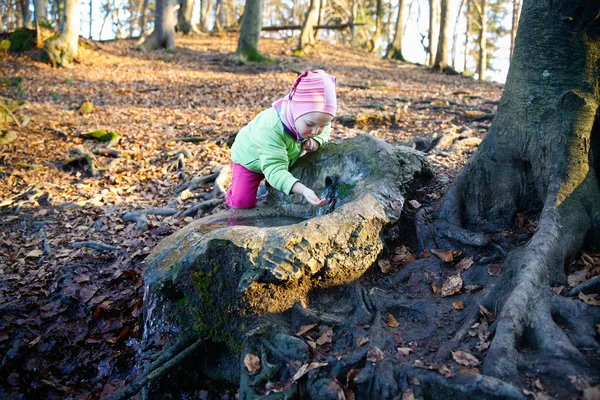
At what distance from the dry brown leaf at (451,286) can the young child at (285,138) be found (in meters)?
1.18

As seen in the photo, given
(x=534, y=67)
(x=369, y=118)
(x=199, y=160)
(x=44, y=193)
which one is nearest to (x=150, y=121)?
(x=199, y=160)

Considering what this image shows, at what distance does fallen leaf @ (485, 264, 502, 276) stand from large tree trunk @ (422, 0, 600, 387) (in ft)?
0.25

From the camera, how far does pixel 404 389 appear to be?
267cm

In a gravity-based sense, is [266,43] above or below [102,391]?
above

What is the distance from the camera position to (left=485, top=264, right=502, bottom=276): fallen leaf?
3492 millimetres

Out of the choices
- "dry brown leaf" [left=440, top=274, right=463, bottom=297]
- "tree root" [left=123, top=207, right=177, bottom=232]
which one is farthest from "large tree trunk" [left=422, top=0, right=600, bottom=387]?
"tree root" [left=123, top=207, right=177, bottom=232]

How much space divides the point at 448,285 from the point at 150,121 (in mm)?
8600

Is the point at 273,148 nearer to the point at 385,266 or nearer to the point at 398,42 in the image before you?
the point at 385,266

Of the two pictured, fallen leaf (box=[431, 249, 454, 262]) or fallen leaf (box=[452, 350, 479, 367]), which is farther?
fallen leaf (box=[431, 249, 454, 262])

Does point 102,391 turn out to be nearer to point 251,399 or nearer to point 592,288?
point 251,399

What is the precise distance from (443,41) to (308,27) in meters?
6.01

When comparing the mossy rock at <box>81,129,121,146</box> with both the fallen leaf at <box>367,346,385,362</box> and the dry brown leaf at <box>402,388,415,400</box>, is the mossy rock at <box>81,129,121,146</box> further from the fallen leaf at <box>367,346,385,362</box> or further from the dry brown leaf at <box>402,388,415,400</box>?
the dry brown leaf at <box>402,388,415,400</box>

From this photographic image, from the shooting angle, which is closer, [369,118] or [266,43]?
[369,118]

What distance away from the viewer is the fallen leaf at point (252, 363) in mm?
3084
